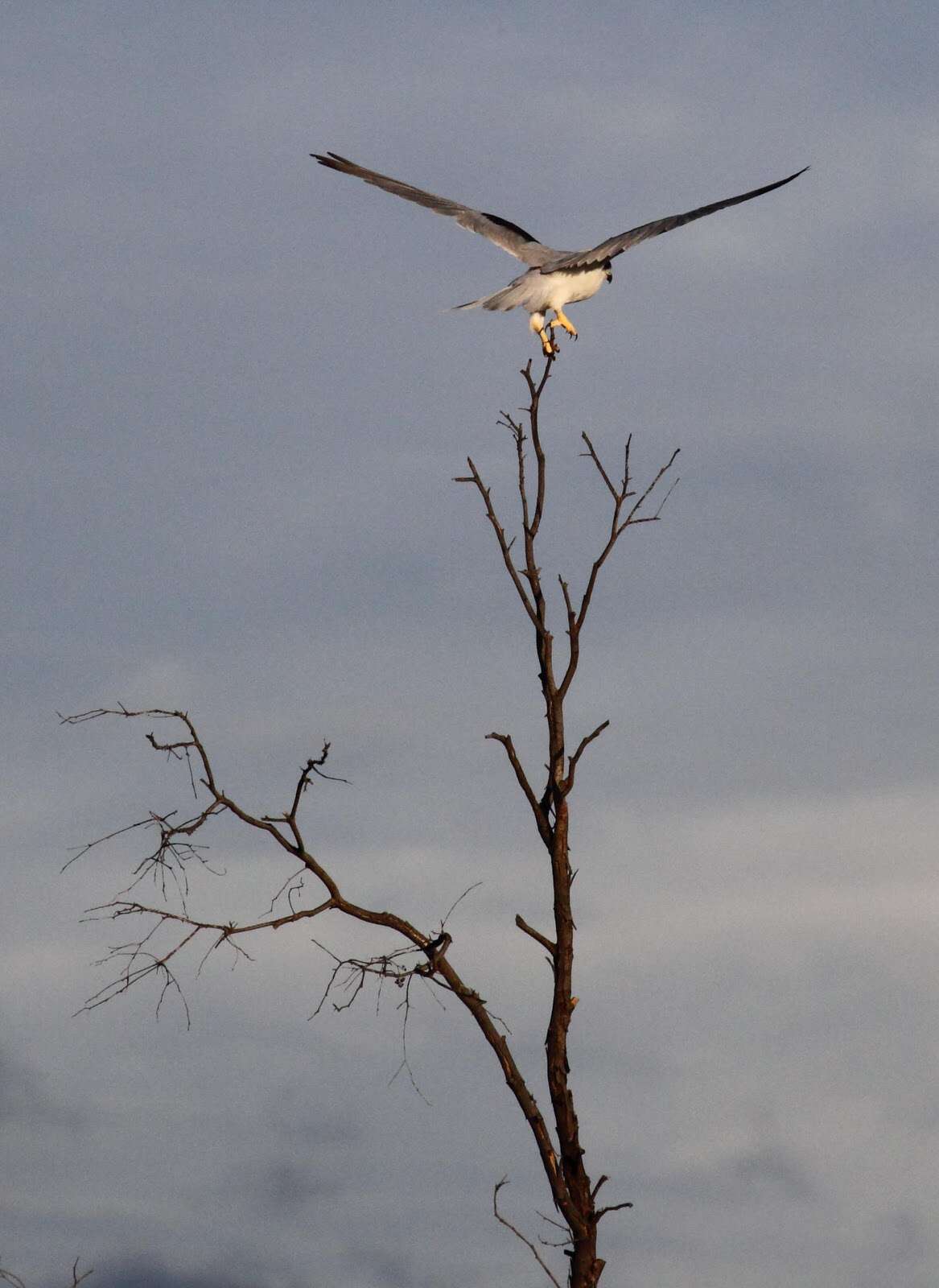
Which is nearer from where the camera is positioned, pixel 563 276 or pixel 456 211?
pixel 563 276

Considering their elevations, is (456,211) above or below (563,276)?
above

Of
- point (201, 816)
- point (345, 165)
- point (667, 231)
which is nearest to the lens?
point (201, 816)

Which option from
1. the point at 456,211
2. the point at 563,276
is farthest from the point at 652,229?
the point at 456,211

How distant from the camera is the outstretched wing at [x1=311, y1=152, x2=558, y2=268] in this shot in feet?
56.9

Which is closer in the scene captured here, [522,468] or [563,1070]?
[563,1070]

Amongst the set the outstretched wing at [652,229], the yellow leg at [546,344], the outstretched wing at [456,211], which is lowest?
the yellow leg at [546,344]

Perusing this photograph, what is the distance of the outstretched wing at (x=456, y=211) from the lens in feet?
56.9

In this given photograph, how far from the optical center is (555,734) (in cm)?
1287

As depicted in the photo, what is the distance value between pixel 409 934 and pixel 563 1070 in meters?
1.56

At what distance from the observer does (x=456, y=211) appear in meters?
18.0

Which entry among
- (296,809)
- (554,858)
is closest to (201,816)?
(296,809)

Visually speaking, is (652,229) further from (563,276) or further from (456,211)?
(456,211)

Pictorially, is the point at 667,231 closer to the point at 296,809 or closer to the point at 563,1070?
the point at 296,809

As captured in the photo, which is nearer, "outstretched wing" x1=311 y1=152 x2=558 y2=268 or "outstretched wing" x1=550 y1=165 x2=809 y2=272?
"outstretched wing" x1=550 y1=165 x2=809 y2=272
